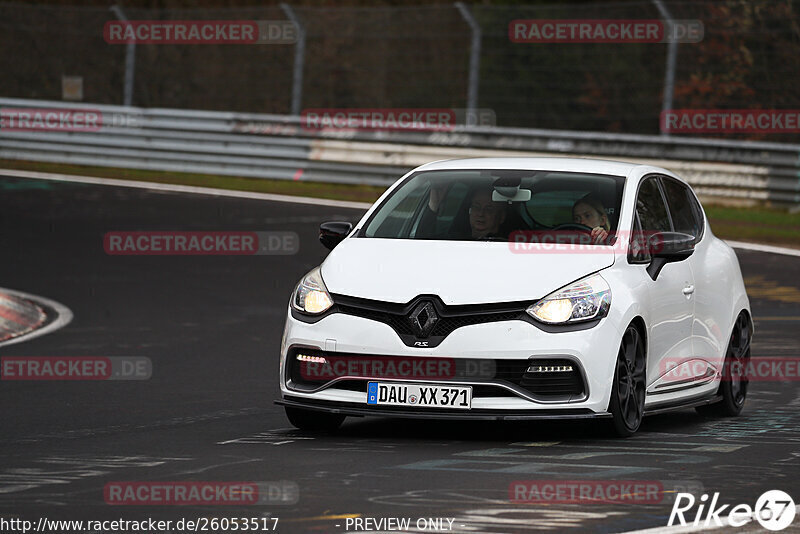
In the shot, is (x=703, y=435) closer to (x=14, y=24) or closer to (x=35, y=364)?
(x=35, y=364)

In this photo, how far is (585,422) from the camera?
32.5ft

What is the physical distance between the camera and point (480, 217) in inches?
397

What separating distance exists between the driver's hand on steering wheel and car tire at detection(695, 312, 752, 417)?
147 cm

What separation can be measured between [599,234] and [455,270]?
1.07m

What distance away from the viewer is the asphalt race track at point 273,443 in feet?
23.8

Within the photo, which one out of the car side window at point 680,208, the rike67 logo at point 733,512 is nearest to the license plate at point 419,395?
the rike67 logo at point 733,512

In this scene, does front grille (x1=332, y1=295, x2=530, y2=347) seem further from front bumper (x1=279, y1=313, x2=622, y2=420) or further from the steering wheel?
Answer: the steering wheel

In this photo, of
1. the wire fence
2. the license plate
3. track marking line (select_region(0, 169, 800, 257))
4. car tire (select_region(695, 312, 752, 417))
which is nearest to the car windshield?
the license plate

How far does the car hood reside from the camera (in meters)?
9.09

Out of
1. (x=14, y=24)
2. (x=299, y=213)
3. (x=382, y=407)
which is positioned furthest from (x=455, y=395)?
(x=14, y=24)

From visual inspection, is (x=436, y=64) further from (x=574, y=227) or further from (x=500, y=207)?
(x=574, y=227)

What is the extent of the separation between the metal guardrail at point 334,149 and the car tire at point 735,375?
13381 millimetres

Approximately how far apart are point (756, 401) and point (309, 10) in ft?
64.9

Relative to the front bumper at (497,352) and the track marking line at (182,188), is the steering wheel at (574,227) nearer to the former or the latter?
the front bumper at (497,352)
